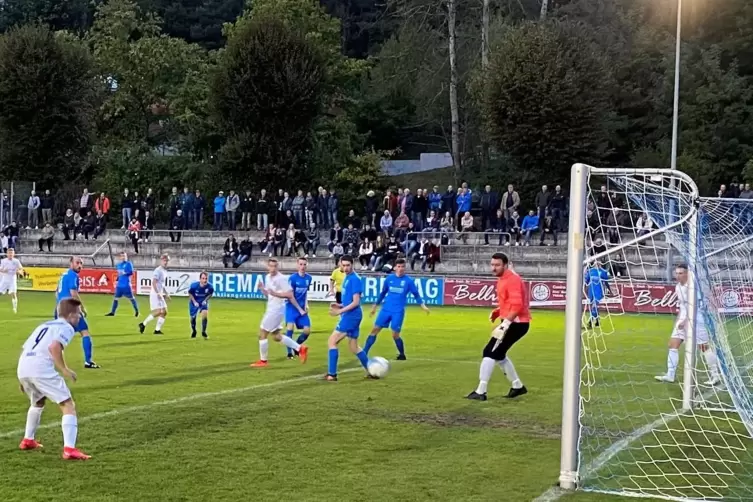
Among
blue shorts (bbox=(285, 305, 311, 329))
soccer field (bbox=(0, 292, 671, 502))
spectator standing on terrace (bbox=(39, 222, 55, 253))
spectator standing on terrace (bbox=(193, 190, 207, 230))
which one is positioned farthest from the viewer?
spectator standing on terrace (bbox=(193, 190, 207, 230))

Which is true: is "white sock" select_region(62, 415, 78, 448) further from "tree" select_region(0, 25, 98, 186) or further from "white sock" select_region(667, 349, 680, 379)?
"tree" select_region(0, 25, 98, 186)

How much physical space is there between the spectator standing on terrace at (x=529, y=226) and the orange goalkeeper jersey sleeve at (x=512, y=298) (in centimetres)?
2421

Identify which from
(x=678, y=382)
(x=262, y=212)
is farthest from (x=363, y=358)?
(x=262, y=212)

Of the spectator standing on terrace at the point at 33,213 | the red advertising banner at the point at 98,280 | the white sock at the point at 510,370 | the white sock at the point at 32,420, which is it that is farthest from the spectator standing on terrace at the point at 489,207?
the white sock at the point at 32,420

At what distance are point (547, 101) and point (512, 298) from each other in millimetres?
32273

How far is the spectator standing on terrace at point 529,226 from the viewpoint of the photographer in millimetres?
36909

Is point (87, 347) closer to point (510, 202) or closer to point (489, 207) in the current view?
point (510, 202)

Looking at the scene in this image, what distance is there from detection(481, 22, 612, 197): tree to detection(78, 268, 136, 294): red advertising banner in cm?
1991

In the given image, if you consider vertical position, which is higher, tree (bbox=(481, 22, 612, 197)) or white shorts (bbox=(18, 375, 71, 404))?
tree (bbox=(481, 22, 612, 197))

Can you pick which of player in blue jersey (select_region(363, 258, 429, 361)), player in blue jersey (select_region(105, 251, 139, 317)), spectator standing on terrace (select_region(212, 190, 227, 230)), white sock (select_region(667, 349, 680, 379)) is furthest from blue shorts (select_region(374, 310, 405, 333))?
spectator standing on terrace (select_region(212, 190, 227, 230))

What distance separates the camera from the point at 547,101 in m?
43.6

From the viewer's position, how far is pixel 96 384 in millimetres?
14156

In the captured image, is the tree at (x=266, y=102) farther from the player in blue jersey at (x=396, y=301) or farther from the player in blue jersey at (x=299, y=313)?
the player in blue jersey at (x=396, y=301)

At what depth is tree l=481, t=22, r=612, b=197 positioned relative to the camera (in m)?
43.7
